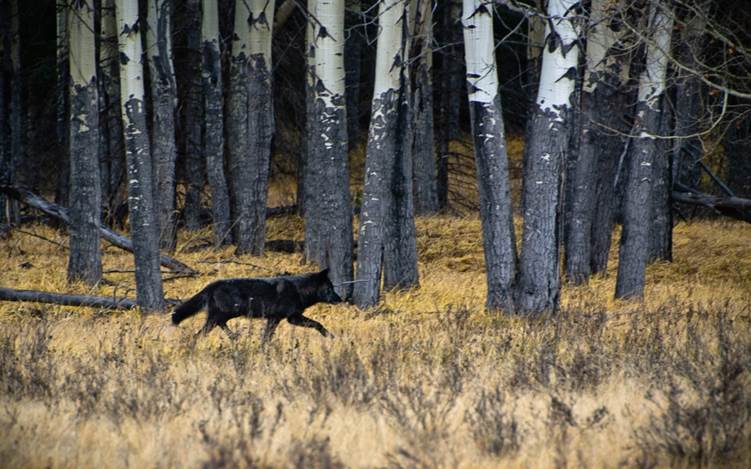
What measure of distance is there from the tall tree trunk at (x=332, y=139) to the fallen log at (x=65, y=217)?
332 centimetres

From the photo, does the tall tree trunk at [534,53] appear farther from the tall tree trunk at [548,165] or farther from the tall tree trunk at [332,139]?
the tall tree trunk at [548,165]

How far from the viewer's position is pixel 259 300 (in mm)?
11516

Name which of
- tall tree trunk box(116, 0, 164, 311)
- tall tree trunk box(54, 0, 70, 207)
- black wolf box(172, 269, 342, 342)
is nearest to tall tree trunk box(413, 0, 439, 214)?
tall tree trunk box(54, 0, 70, 207)

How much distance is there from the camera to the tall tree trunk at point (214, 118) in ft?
68.0

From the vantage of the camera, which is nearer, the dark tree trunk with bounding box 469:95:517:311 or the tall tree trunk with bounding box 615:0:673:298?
the dark tree trunk with bounding box 469:95:517:311

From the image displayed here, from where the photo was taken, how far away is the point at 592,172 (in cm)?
1694

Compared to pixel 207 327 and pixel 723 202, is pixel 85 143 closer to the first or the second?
pixel 207 327

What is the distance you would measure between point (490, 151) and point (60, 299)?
606cm

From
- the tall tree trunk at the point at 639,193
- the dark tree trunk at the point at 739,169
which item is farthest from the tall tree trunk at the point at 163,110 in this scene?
the dark tree trunk at the point at 739,169

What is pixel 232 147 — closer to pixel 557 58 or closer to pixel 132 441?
pixel 557 58

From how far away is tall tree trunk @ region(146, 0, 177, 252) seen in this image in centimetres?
1758

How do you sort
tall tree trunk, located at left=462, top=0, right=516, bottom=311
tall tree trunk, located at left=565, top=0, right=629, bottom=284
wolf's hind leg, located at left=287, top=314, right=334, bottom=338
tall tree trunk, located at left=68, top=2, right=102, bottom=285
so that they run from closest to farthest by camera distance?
1. wolf's hind leg, located at left=287, top=314, right=334, bottom=338
2. tall tree trunk, located at left=462, top=0, right=516, bottom=311
3. tall tree trunk, located at left=68, top=2, right=102, bottom=285
4. tall tree trunk, located at left=565, top=0, right=629, bottom=284

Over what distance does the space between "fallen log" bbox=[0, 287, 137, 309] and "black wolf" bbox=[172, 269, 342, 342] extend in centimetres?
219

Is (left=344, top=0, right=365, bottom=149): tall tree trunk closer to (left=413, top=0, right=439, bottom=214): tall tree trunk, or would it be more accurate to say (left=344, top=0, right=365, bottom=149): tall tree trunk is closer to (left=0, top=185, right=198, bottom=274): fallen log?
(left=413, top=0, right=439, bottom=214): tall tree trunk
